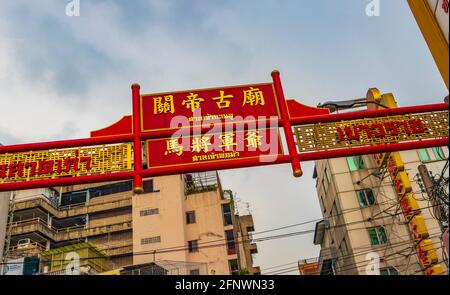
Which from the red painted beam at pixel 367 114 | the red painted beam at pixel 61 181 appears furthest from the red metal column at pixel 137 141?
the red painted beam at pixel 367 114

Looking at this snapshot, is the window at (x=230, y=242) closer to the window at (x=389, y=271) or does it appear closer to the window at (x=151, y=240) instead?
the window at (x=151, y=240)

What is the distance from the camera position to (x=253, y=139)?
719cm

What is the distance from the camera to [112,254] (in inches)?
1325

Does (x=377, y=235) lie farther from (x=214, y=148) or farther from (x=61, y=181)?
(x=61, y=181)

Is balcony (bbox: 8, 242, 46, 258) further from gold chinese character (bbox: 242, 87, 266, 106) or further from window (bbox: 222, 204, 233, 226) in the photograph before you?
gold chinese character (bbox: 242, 87, 266, 106)

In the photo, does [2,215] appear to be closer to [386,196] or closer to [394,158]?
[394,158]

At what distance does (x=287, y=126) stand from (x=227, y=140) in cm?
101

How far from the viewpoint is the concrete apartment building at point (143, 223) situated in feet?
95.9

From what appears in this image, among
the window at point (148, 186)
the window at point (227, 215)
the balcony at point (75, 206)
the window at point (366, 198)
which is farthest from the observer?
the balcony at point (75, 206)

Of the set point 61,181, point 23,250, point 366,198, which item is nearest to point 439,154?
point 366,198

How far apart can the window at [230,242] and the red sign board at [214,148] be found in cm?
2237

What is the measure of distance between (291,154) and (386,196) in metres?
16.2
